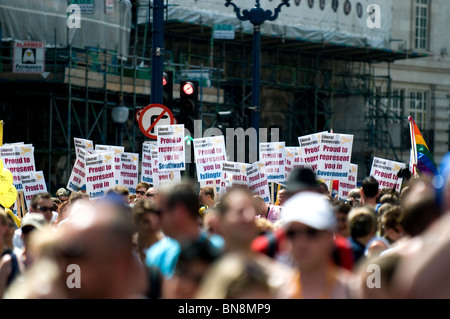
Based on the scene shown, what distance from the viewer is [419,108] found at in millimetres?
43344

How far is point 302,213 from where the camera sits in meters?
4.09

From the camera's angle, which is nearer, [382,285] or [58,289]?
[58,289]

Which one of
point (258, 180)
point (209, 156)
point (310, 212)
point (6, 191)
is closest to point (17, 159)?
point (6, 191)

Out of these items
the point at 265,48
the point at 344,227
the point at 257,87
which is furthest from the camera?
the point at 265,48

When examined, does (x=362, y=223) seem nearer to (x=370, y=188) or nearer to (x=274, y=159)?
(x=370, y=188)

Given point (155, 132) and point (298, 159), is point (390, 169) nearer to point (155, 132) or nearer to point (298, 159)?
point (298, 159)

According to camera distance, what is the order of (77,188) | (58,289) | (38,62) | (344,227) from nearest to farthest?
(58,289)
(344,227)
(77,188)
(38,62)

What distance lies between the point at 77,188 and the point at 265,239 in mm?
10503

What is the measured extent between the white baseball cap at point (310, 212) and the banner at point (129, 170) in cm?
1187

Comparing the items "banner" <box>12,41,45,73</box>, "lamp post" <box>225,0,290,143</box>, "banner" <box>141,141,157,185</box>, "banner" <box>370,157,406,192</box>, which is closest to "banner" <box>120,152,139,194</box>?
"banner" <box>141,141,157,185</box>

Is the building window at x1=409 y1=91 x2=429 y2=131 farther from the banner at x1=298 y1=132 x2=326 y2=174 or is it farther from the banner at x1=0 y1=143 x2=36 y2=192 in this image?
the banner at x1=0 y1=143 x2=36 y2=192

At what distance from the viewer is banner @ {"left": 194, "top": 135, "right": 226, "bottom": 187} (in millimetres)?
15242

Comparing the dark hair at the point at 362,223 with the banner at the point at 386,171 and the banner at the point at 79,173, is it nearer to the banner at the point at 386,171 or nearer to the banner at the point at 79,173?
the banner at the point at 79,173
